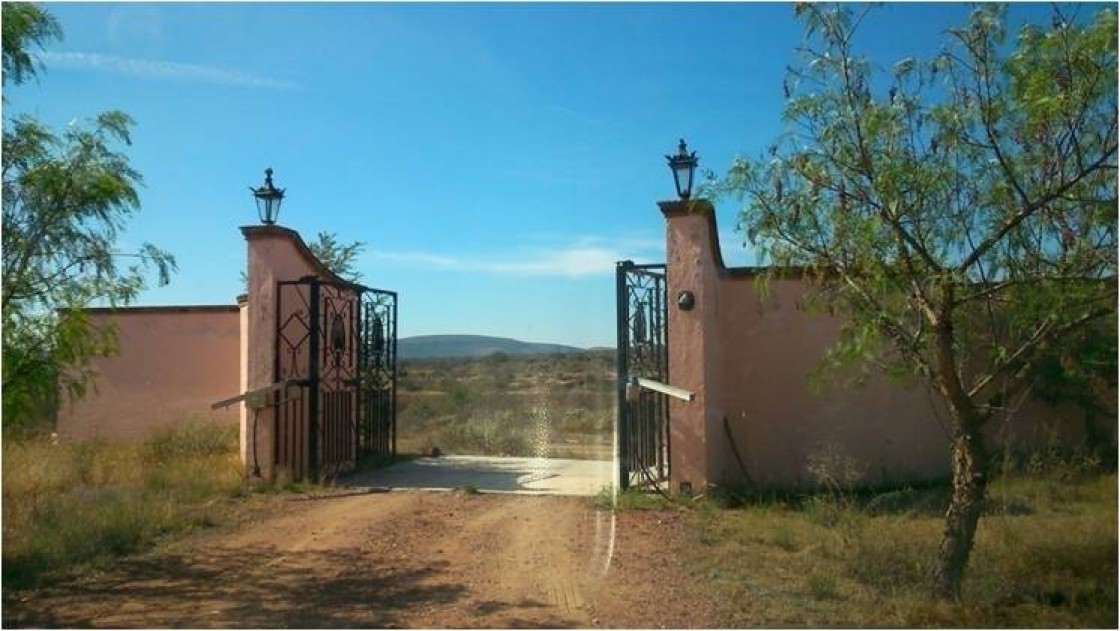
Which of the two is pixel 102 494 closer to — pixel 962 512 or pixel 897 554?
pixel 897 554

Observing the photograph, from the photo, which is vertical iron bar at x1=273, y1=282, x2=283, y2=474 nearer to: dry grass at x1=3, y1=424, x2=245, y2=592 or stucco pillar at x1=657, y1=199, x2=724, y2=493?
dry grass at x1=3, y1=424, x2=245, y2=592

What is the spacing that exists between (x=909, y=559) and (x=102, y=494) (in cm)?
794

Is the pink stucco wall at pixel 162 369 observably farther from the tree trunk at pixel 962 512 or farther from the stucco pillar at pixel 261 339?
the tree trunk at pixel 962 512

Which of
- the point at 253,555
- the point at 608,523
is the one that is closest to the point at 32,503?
the point at 253,555

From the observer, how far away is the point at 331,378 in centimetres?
1364

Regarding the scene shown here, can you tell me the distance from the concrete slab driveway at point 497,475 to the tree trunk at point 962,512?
5328 millimetres

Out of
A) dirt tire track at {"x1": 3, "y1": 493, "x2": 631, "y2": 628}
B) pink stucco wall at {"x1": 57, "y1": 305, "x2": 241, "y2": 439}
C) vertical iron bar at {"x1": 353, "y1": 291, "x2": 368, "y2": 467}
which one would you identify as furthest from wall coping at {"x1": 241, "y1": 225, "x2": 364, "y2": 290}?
pink stucco wall at {"x1": 57, "y1": 305, "x2": 241, "y2": 439}

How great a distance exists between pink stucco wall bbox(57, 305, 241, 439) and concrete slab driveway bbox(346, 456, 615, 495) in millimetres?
4078

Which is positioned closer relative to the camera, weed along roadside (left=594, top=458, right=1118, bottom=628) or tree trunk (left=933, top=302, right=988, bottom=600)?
weed along roadside (left=594, top=458, right=1118, bottom=628)

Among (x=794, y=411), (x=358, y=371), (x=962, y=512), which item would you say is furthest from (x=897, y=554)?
(x=358, y=371)

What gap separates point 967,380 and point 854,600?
3.49 metres

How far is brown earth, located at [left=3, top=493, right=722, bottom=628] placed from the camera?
256 inches

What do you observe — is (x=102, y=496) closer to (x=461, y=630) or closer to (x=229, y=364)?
(x=461, y=630)

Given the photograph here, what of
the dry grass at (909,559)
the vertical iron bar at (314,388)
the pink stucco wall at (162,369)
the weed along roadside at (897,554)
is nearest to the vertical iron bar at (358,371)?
the vertical iron bar at (314,388)
